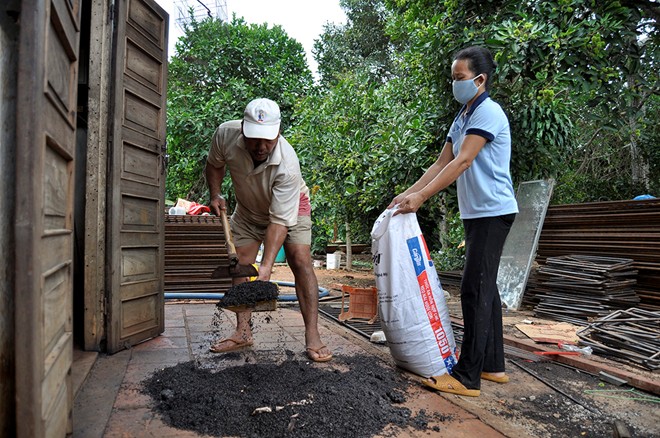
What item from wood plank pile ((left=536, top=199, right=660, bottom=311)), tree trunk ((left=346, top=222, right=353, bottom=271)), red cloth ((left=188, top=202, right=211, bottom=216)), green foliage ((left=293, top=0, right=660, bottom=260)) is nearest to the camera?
green foliage ((left=293, top=0, right=660, bottom=260))

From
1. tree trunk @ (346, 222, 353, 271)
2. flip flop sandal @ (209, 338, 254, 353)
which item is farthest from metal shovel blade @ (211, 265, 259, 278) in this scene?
tree trunk @ (346, 222, 353, 271)

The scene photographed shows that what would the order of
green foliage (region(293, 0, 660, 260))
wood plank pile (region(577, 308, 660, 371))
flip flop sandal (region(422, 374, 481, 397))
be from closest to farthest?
flip flop sandal (region(422, 374, 481, 397))
wood plank pile (region(577, 308, 660, 371))
green foliage (region(293, 0, 660, 260))

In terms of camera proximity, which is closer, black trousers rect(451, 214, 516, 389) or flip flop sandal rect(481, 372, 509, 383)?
black trousers rect(451, 214, 516, 389)

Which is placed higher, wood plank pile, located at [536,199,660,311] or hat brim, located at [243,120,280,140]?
hat brim, located at [243,120,280,140]

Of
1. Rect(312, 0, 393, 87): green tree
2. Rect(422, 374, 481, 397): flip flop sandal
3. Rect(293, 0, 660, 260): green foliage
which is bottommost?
Rect(422, 374, 481, 397): flip flop sandal

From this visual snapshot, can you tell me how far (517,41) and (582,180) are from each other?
8065 mm

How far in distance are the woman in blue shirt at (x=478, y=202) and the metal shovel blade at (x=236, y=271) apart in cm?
104

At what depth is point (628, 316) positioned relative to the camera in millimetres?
4543

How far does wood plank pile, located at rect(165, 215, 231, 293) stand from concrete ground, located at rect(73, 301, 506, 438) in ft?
3.61

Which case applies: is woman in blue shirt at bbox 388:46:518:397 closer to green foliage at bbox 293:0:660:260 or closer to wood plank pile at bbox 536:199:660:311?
green foliage at bbox 293:0:660:260

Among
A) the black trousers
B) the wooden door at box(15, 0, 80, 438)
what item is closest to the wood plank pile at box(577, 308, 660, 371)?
the black trousers

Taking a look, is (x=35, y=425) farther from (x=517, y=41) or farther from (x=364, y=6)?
(x=364, y=6)

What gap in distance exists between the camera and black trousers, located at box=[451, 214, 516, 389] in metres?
2.78

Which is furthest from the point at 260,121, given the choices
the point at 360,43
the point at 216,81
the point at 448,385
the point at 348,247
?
the point at 360,43
